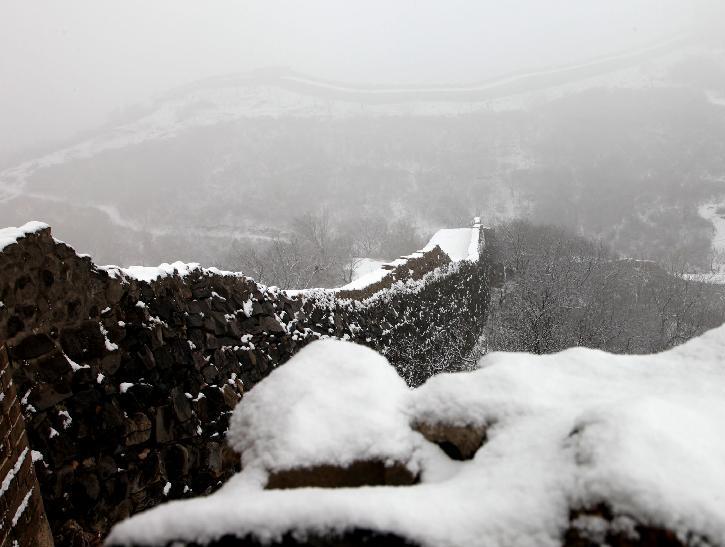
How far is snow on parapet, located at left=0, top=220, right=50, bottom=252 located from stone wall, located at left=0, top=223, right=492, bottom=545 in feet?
0.13

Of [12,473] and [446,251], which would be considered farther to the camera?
[446,251]

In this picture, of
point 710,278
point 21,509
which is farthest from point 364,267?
point 21,509

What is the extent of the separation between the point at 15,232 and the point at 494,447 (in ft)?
14.4

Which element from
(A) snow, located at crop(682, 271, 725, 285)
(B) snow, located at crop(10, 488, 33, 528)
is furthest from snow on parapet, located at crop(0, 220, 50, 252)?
(A) snow, located at crop(682, 271, 725, 285)

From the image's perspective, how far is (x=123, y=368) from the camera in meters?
4.69

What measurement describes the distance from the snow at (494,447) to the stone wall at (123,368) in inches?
22.0

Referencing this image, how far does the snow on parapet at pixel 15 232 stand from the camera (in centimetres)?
374

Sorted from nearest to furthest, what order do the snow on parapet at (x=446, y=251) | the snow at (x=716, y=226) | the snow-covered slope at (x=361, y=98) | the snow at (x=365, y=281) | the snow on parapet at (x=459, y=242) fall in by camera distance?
1. the snow at (x=365, y=281)
2. the snow on parapet at (x=446, y=251)
3. the snow on parapet at (x=459, y=242)
4. the snow at (x=716, y=226)
5. the snow-covered slope at (x=361, y=98)

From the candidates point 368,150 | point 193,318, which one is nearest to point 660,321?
point 193,318

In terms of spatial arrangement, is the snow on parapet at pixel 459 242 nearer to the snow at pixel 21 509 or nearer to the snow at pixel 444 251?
the snow at pixel 444 251

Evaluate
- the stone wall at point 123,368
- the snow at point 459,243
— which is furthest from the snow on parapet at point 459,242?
the stone wall at point 123,368

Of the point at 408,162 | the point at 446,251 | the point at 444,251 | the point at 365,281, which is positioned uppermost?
the point at 408,162

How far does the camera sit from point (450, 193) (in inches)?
2239

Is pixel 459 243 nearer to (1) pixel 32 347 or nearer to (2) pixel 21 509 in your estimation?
(1) pixel 32 347
